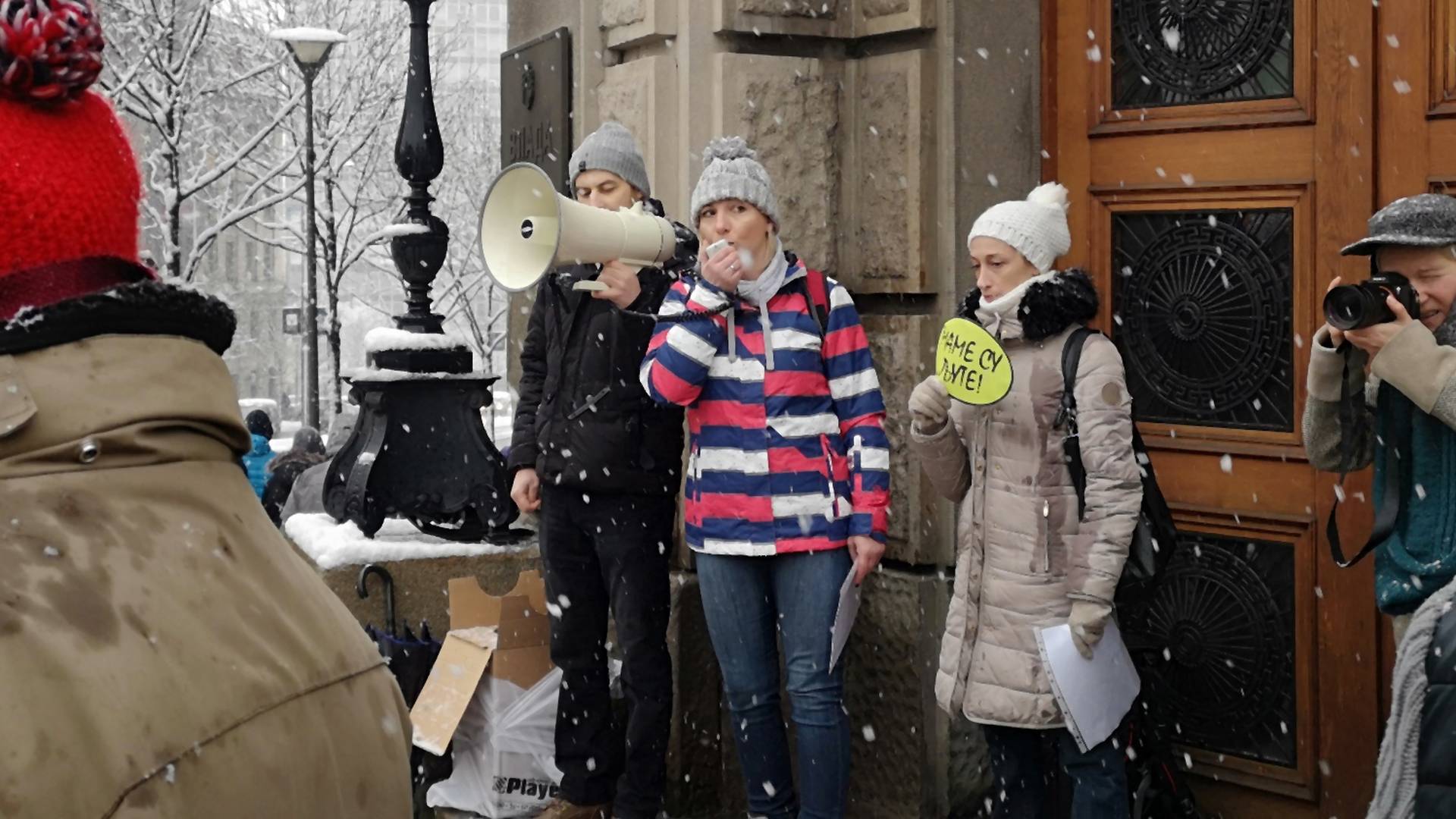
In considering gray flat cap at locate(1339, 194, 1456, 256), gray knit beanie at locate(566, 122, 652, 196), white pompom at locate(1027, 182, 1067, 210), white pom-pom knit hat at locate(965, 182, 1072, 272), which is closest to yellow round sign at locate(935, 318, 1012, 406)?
white pom-pom knit hat at locate(965, 182, 1072, 272)

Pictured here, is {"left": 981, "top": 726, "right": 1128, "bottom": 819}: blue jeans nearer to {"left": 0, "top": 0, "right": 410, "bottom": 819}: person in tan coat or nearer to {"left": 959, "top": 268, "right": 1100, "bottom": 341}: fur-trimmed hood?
{"left": 959, "top": 268, "right": 1100, "bottom": 341}: fur-trimmed hood

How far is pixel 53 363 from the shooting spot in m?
1.34

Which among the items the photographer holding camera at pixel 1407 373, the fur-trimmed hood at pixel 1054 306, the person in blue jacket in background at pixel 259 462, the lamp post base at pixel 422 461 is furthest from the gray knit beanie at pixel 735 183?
the person in blue jacket in background at pixel 259 462

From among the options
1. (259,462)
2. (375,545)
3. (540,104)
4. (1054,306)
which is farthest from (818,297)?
(259,462)

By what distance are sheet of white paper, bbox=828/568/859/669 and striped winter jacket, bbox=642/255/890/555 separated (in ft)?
0.37

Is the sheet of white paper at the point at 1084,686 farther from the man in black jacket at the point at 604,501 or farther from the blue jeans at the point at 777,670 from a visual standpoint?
the man in black jacket at the point at 604,501

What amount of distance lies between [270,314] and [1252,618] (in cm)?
4165

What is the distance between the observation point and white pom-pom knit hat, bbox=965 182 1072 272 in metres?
4.02

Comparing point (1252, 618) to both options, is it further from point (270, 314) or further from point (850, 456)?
point (270, 314)

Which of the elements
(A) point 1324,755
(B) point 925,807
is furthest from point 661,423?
(A) point 1324,755

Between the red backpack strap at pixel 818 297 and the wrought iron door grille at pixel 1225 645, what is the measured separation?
1.21m

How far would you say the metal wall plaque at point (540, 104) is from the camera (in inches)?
235

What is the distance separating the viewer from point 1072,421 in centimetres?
393

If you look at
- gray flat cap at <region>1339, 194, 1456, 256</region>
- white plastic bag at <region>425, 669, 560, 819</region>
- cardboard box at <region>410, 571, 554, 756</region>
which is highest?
gray flat cap at <region>1339, 194, 1456, 256</region>
